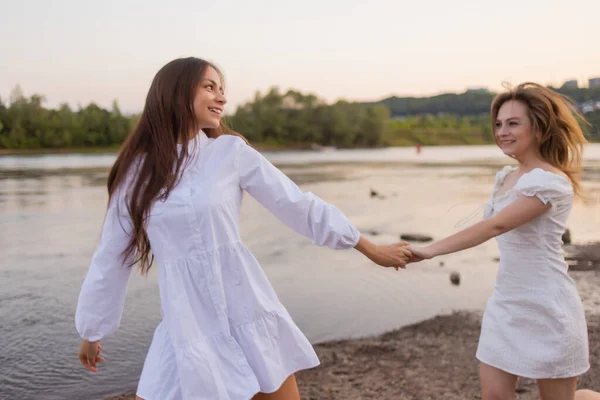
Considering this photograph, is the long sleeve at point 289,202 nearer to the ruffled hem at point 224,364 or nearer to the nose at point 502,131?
the ruffled hem at point 224,364

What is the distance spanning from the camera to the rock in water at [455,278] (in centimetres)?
1021

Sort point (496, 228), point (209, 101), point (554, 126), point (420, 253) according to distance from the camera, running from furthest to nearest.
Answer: point (420, 253) → point (554, 126) → point (496, 228) → point (209, 101)

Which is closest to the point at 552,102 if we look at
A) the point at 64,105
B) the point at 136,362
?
the point at 136,362

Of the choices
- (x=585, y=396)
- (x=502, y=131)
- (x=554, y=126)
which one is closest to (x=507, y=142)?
(x=502, y=131)

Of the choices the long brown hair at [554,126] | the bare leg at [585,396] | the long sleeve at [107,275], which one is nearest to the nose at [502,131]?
the long brown hair at [554,126]

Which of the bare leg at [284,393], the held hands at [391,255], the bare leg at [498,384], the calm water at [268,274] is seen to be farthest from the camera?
the calm water at [268,274]

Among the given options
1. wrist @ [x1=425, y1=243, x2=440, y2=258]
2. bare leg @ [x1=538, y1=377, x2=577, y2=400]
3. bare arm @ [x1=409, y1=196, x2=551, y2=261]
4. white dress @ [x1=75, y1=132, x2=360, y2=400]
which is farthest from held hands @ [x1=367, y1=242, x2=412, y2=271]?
bare leg @ [x1=538, y1=377, x2=577, y2=400]

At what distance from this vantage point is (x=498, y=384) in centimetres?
299

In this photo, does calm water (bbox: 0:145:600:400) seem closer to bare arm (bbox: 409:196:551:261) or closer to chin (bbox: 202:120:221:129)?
bare arm (bbox: 409:196:551:261)

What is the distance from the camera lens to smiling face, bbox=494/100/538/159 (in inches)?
124

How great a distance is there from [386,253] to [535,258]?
0.78 meters

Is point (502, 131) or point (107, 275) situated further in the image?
point (502, 131)

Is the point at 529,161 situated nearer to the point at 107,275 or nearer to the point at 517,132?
the point at 517,132

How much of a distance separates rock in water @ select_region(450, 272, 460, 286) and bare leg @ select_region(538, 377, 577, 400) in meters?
7.34
